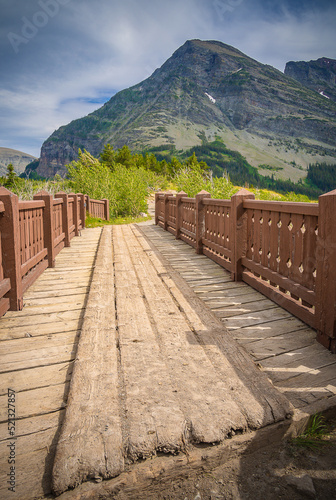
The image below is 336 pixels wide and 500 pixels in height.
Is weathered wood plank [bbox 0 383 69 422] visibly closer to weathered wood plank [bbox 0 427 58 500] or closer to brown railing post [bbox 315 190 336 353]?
weathered wood plank [bbox 0 427 58 500]

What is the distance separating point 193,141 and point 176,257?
175 meters

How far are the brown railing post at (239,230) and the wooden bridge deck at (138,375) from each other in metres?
0.72

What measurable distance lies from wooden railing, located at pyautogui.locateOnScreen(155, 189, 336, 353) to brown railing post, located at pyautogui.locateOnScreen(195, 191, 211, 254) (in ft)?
1.05

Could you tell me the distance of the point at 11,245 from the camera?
3309mm

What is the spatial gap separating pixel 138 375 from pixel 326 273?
1786mm

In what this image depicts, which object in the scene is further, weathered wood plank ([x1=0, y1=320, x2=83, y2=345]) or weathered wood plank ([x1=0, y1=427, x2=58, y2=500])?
weathered wood plank ([x1=0, y1=320, x2=83, y2=345])

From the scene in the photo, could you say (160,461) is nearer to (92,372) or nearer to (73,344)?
(92,372)

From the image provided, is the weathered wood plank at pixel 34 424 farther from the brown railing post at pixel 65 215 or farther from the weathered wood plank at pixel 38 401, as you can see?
the brown railing post at pixel 65 215

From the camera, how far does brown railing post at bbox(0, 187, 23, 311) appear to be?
328 cm

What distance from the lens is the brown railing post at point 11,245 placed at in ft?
10.8

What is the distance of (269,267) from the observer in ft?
12.9

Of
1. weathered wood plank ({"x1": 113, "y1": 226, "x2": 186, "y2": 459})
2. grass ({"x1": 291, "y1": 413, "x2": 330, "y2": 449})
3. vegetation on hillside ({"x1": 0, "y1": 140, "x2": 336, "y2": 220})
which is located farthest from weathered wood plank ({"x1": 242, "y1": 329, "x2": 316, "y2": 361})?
vegetation on hillside ({"x1": 0, "y1": 140, "x2": 336, "y2": 220})

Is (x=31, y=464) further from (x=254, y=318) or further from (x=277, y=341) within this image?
(x=254, y=318)

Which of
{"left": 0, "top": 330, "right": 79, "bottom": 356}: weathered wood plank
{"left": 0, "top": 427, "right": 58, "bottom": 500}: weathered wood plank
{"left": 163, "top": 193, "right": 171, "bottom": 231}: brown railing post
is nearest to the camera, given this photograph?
{"left": 0, "top": 427, "right": 58, "bottom": 500}: weathered wood plank
